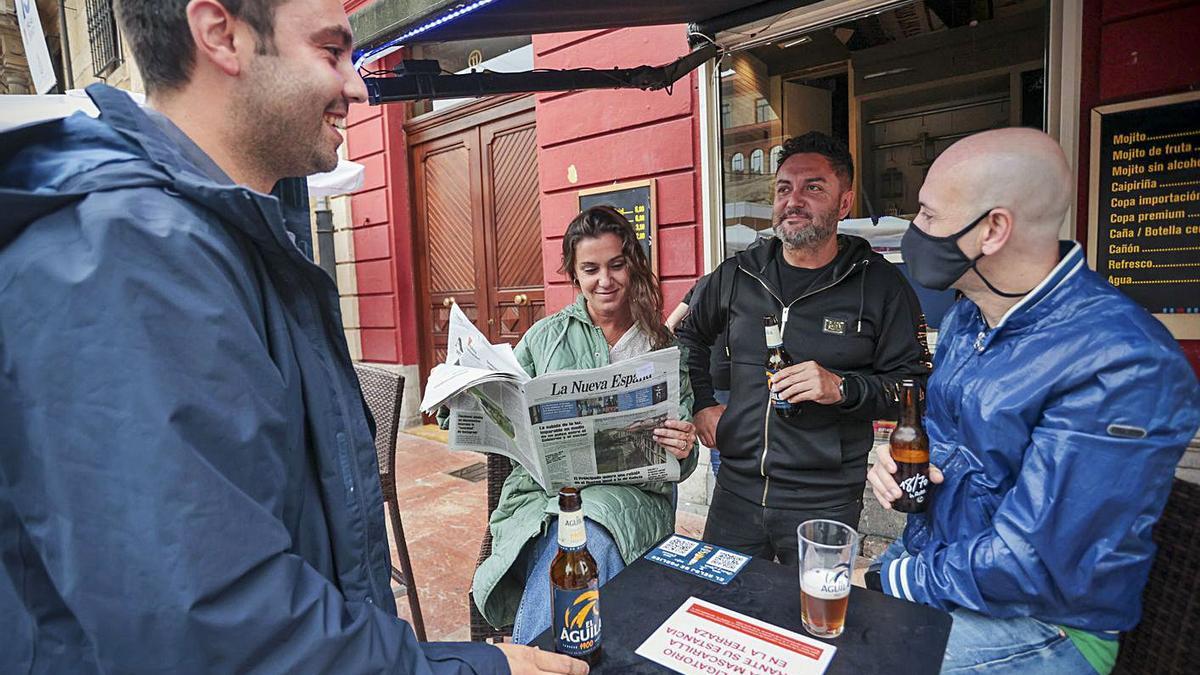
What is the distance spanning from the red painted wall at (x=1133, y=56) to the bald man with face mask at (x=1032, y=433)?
6.27ft

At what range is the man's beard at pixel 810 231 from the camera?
2207mm

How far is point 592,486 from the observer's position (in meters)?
1.92

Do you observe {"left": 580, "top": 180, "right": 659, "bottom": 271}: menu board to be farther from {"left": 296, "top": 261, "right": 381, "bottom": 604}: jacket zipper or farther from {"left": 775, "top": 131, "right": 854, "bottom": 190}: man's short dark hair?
{"left": 296, "top": 261, "right": 381, "bottom": 604}: jacket zipper

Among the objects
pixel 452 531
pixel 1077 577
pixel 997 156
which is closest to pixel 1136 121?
pixel 997 156

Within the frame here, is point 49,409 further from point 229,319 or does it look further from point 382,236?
point 382,236

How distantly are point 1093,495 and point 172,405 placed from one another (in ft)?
4.86

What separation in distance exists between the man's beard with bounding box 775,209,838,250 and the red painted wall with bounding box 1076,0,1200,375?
1517mm

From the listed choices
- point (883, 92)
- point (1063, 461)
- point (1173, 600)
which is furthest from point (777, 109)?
point (1173, 600)

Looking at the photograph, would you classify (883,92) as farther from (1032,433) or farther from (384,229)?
(384,229)

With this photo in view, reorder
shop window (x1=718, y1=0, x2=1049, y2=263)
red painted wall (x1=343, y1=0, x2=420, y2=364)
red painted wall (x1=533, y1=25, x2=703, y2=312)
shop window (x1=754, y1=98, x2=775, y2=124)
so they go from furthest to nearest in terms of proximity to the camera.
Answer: red painted wall (x1=343, y1=0, x2=420, y2=364) → red painted wall (x1=533, y1=25, x2=703, y2=312) → shop window (x1=754, y1=98, x2=775, y2=124) → shop window (x1=718, y1=0, x2=1049, y2=263)

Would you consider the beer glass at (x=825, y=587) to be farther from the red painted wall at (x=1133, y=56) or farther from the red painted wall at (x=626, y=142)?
the red painted wall at (x=626, y=142)

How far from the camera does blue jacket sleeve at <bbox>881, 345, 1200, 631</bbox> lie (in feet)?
3.76

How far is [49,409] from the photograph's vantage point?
656 millimetres

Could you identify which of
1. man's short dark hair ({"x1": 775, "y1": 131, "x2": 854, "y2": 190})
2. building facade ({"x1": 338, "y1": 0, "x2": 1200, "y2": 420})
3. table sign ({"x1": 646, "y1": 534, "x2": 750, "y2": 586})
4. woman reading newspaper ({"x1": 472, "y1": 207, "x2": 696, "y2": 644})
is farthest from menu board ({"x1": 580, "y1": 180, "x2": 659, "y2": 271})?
table sign ({"x1": 646, "y1": 534, "x2": 750, "y2": 586})
